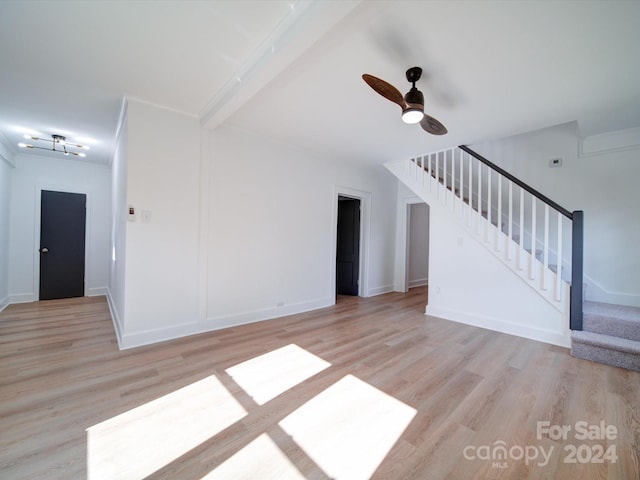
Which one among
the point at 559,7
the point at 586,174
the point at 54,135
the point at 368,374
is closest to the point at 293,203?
the point at 368,374

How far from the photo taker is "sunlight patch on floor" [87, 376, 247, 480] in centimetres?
141

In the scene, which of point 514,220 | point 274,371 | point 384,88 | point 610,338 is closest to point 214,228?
point 274,371

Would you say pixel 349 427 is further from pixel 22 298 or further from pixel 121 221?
pixel 22 298

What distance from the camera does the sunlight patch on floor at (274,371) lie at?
2143 millimetres

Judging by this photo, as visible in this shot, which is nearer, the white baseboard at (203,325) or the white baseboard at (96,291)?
the white baseboard at (203,325)

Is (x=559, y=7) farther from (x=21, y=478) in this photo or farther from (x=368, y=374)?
(x=21, y=478)

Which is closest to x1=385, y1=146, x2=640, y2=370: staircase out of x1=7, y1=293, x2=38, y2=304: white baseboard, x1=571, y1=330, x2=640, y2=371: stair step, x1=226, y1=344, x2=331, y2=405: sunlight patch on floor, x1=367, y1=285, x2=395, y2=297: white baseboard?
x1=571, y1=330, x2=640, y2=371: stair step

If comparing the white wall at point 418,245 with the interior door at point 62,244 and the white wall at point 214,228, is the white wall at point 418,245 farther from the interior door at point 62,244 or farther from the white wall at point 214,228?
the interior door at point 62,244

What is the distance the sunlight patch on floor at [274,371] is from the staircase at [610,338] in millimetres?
2725

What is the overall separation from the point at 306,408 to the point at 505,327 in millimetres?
3089

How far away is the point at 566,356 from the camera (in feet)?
9.33

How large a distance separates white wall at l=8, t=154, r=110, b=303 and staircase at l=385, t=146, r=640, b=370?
6.06 m

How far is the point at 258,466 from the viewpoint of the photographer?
1415 mm

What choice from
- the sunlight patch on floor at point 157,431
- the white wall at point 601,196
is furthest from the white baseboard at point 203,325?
the white wall at point 601,196
